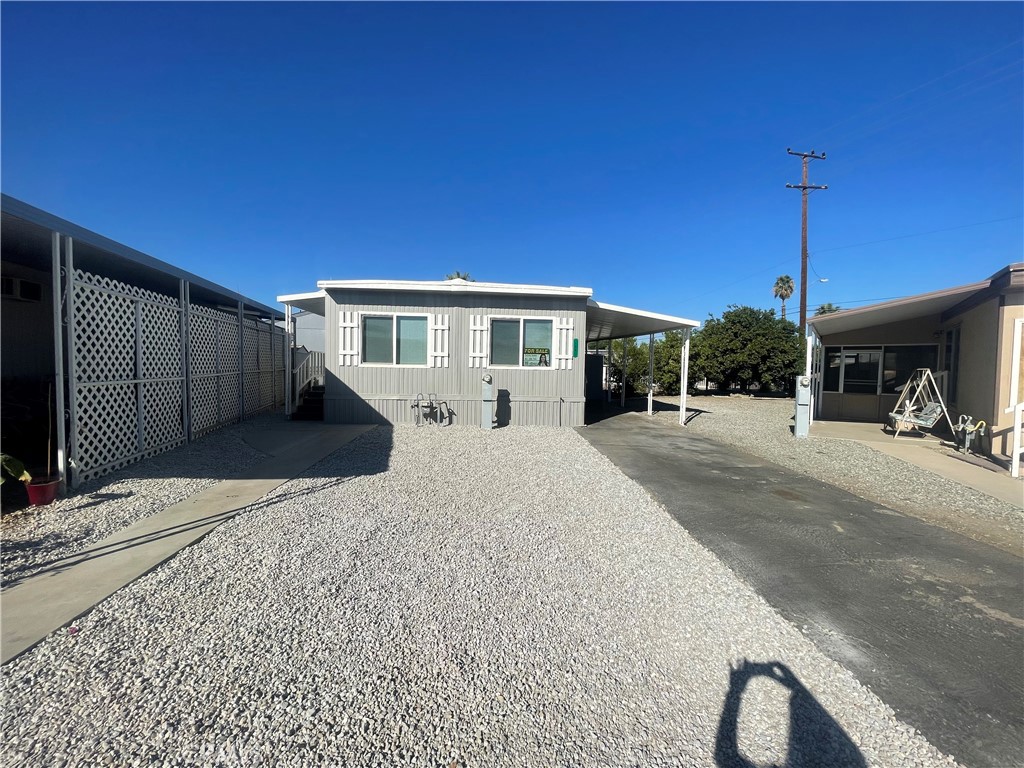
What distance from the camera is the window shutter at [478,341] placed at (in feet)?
34.1

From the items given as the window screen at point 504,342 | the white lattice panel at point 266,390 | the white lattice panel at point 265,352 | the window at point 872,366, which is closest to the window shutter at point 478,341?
the window screen at point 504,342

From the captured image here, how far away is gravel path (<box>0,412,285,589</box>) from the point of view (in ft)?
11.7

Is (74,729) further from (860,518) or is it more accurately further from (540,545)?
(860,518)

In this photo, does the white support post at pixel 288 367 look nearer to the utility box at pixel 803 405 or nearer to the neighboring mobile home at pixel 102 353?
the neighboring mobile home at pixel 102 353

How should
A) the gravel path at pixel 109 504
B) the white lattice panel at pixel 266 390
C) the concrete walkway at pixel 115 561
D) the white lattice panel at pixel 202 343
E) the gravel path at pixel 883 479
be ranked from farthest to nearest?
the white lattice panel at pixel 266 390
the white lattice panel at pixel 202 343
the gravel path at pixel 883 479
the gravel path at pixel 109 504
the concrete walkway at pixel 115 561

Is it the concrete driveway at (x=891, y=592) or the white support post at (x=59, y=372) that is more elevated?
the white support post at (x=59, y=372)


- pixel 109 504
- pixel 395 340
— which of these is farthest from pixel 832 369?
pixel 109 504

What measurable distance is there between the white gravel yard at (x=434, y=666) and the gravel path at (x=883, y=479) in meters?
3.36

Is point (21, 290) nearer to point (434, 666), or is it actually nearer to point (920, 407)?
point (434, 666)

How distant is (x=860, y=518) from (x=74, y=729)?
6431 millimetres

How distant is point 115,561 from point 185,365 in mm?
5268

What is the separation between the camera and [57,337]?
16.0ft

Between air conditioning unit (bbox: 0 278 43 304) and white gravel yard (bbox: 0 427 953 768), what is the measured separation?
29.5 feet

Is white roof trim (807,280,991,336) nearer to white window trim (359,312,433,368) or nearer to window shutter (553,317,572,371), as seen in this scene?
window shutter (553,317,572,371)
